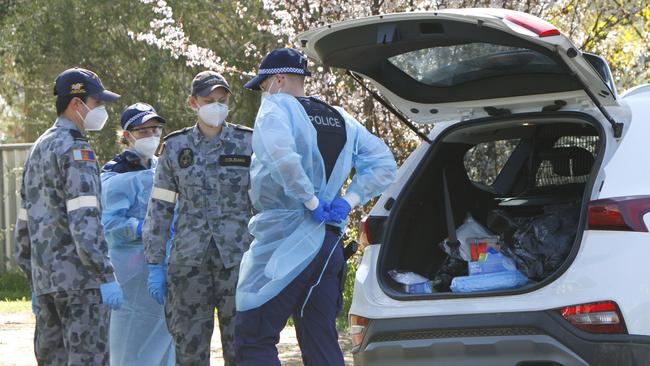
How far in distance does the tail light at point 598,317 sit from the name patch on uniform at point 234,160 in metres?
2.33

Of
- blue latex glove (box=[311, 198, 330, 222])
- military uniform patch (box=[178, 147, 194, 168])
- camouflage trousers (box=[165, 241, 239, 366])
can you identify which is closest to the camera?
blue latex glove (box=[311, 198, 330, 222])

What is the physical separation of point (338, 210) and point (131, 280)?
7.56ft

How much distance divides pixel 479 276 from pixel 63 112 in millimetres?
2260

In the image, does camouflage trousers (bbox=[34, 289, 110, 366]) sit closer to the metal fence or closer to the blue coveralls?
the blue coveralls

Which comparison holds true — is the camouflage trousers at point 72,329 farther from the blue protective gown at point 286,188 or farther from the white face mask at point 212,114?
the white face mask at point 212,114

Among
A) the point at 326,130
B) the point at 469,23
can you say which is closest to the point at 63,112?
the point at 326,130

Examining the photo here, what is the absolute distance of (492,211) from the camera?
19.5 ft

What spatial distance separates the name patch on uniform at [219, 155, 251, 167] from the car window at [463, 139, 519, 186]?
119 cm

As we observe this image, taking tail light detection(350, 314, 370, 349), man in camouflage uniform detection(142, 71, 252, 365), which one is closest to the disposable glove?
tail light detection(350, 314, 370, 349)

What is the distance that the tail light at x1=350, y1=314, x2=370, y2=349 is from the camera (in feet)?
17.1

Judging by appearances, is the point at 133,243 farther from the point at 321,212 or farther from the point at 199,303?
the point at 321,212

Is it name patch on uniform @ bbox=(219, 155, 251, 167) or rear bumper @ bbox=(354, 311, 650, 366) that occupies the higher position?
name patch on uniform @ bbox=(219, 155, 251, 167)

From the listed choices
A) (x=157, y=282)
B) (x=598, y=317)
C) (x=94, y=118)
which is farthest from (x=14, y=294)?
(x=598, y=317)

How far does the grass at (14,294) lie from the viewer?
13.1m
